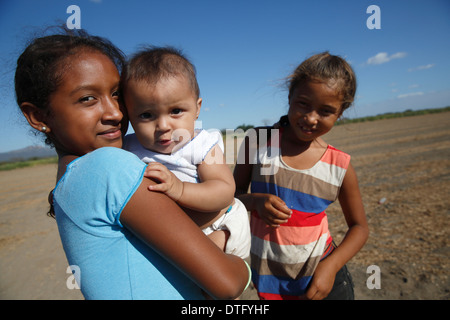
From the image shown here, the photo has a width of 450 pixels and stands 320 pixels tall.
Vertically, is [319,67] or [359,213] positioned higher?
[319,67]

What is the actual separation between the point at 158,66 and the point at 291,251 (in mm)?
1566

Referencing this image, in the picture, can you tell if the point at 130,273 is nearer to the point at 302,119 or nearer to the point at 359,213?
the point at 302,119

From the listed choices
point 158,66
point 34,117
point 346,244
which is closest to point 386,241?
point 346,244

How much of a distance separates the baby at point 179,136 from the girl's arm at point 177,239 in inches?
10.7

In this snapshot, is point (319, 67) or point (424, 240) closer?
point (319, 67)

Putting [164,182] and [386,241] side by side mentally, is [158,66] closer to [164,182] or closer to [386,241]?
[164,182]

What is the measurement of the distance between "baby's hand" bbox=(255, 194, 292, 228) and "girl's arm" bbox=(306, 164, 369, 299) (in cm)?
49

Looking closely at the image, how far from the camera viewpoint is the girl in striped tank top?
1.90 metres

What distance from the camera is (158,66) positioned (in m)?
1.48

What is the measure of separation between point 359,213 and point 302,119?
34.9 inches
